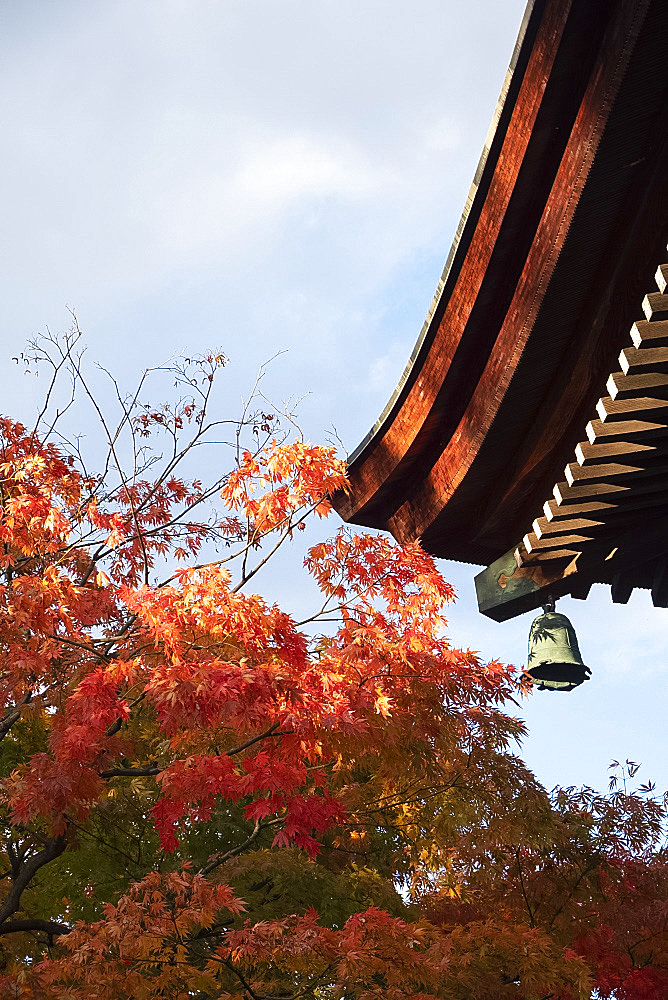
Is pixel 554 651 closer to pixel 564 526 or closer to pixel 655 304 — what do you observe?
pixel 564 526

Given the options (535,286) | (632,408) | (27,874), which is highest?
(535,286)

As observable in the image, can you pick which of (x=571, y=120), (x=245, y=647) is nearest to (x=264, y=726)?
(x=245, y=647)

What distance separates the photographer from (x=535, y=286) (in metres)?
4.46

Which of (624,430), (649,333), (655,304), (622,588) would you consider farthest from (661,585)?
(655,304)

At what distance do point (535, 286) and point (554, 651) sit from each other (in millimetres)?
2395

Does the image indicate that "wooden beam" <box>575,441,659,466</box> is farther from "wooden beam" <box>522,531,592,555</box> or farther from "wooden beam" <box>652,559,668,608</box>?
"wooden beam" <box>652,559,668,608</box>

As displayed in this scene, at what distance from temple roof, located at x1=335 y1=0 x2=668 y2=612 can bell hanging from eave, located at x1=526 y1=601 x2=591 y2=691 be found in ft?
1.76

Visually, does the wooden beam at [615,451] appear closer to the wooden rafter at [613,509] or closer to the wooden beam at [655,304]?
the wooden rafter at [613,509]

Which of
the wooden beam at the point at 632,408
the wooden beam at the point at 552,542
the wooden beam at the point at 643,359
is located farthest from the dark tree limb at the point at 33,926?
the wooden beam at the point at 643,359

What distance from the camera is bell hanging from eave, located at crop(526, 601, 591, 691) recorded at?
226 inches

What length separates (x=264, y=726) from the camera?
218 inches

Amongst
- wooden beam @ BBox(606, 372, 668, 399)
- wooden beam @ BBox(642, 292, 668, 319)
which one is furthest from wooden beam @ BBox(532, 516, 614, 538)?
wooden beam @ BBox(642, 292, 668, 319)

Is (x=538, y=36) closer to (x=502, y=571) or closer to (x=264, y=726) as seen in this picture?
(x=502, y=571)

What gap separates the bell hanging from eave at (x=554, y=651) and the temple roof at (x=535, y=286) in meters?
0.54
